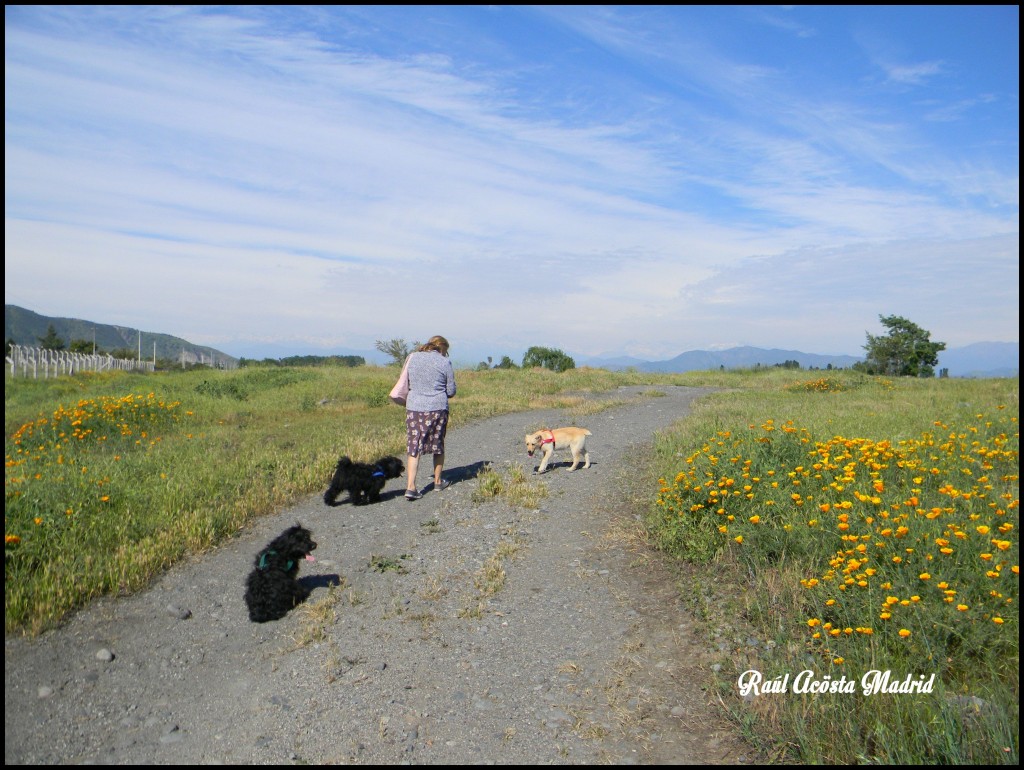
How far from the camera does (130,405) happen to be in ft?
44.9

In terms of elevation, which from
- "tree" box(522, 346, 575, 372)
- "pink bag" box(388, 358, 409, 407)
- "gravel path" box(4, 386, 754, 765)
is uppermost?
"tree" box(522, 346, 575, 372)

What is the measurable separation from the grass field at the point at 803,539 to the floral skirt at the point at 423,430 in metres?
1.55

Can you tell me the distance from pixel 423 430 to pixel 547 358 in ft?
98.8

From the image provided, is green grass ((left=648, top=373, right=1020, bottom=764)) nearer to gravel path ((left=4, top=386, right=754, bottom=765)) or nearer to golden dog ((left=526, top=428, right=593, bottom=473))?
gravel path ((left=4, top=386, right=754, bottom=765))

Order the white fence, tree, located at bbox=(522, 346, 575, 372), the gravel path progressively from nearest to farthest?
the gravel path < the white fence < tree, located at bbox=(522, 346, 575, 372)

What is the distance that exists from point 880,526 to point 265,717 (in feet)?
14.3

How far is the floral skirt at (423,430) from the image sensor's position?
329 inches

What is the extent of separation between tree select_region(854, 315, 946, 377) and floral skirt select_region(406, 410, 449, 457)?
37.2 ft

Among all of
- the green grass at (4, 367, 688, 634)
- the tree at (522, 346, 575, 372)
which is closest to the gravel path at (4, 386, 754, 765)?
the green grass at (4, 367, 688, 634)

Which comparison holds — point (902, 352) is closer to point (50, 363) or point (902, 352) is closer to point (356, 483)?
point (356, 483)

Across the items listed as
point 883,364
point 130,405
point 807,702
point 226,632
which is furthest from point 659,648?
point 883,364

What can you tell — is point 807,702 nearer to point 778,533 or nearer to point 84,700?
point 778,533

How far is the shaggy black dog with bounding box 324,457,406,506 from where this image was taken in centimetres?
794

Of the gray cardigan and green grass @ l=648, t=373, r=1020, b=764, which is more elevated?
the gray cardigan
